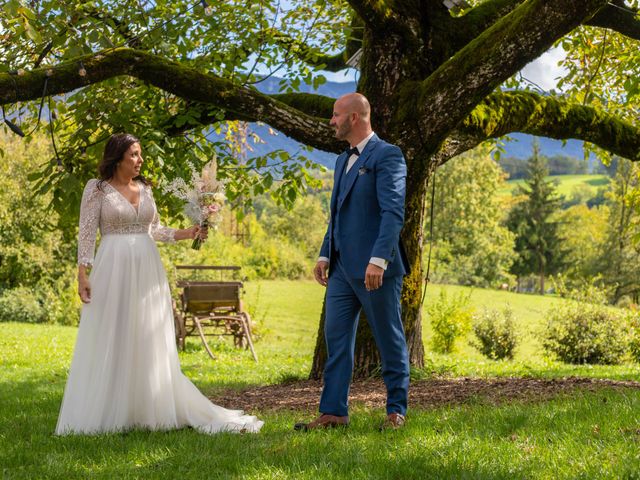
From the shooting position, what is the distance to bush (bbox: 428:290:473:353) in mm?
18297

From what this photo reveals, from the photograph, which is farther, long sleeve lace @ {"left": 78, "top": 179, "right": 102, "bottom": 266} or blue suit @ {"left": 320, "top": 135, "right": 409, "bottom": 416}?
long sleeve lace @ {"left": 78, "top": 179, "right": 102, "bottom": 266}

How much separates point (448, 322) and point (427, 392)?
38.1 ft

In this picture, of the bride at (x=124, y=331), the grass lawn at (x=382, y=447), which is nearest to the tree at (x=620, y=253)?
the grass lawn at (x=382, y=447)

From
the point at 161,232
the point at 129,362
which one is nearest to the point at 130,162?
the point at 161,232

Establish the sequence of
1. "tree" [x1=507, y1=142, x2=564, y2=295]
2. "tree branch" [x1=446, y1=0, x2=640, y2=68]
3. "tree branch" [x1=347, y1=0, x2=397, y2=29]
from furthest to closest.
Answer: "tree" [x1=507, y1=142, x2=564, y2=295], "tree branch" [x1=446, y1=0, x2=640, y2=68], "tree branch" [x1=347, y1=0, x2=397, y2=29]

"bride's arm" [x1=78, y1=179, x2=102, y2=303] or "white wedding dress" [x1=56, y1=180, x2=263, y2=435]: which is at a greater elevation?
"bride's arm" [x1=78, y1=179, x2=102, y2=303]

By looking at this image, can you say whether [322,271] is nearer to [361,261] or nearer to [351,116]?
[361,261]

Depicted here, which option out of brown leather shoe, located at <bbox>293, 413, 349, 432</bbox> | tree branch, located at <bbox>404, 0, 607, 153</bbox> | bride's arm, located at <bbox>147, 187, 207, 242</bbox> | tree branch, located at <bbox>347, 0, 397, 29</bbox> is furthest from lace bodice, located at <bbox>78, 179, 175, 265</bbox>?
tree branch, located at <bbox>347, 0, 397, 29</bbox>

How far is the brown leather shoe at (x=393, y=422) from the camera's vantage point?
4.92 metres

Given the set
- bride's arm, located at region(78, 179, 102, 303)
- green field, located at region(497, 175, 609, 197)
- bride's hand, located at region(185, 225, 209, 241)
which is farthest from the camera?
green field, located at region(497, 175, 609, 197)

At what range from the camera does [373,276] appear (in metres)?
4.62

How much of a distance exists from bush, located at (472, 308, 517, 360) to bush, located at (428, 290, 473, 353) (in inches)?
15.6

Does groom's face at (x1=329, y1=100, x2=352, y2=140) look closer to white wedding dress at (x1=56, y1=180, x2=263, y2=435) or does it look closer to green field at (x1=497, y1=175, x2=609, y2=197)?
white wedding dress at (x1=56, y1=180, x2=263, y2=435)

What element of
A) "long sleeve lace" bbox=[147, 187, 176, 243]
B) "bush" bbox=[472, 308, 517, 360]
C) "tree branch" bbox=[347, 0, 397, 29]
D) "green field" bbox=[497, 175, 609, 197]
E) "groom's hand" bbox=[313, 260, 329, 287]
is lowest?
"bush" bbox=[472, 308, 517, 360]
